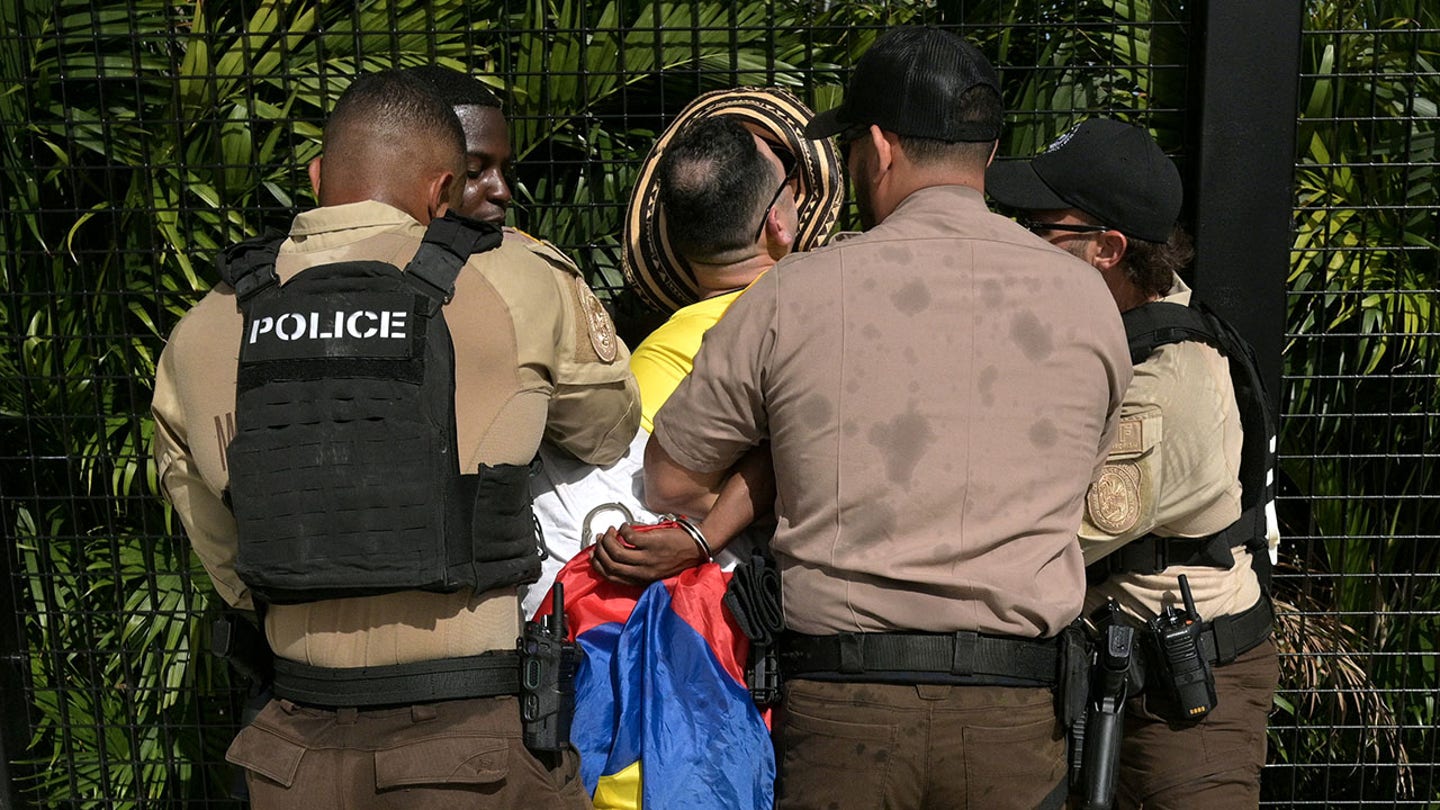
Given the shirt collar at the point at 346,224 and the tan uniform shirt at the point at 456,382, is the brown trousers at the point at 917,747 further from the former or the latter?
the shirt collar at the point at 346,224

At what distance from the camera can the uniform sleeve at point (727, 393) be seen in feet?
7.91

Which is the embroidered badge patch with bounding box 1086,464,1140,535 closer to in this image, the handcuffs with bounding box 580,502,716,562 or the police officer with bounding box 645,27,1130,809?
the police officer with bounding box 645,27,1130,809

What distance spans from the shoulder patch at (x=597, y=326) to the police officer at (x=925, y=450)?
0.19 meters

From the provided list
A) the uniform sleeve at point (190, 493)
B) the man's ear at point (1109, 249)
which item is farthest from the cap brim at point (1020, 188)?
the uniform sleeve at point (190, 493)

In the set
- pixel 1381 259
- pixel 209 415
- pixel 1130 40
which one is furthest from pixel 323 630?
pixel 1381 259

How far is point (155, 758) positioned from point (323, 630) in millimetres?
1969

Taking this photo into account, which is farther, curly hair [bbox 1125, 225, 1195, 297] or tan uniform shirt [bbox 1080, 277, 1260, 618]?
curly hair [bbox 1125, 225, 1195, 297]

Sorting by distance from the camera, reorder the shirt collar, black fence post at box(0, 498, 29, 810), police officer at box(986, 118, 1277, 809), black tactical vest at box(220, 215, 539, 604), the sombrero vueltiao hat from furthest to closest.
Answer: black fence post at box(0, 498, 29, 810) < the sombrero vueltiao hat < police officer at box(986, 118, 1277, 809) < the shirt collar < black tactical vest at box(220, 215, 539, 604)

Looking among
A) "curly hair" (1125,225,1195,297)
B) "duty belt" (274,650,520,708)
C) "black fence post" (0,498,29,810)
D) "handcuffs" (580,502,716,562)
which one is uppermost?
"curly hair" (1125,225,1195,297)

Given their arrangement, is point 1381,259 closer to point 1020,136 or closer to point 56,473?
point 1020,136

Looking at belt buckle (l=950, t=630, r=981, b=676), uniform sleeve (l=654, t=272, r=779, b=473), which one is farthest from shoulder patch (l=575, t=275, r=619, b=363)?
belt buckle (l=950, t=630, r=981, b=676)

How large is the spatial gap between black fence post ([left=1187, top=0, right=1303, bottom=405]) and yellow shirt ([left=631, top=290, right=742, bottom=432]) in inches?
57.5

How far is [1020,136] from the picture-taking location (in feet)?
12.3

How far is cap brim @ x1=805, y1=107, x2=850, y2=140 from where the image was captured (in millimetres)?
2599
